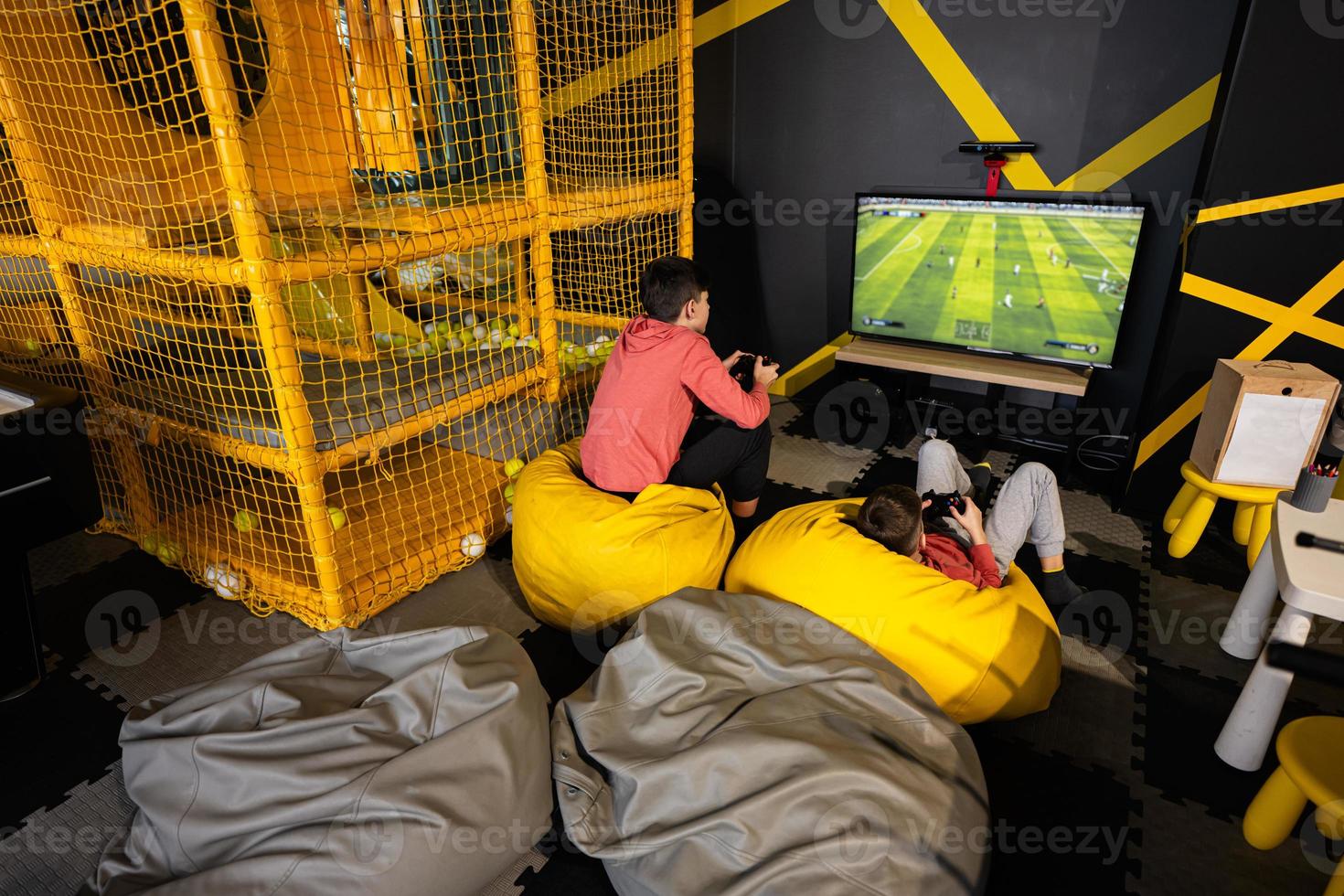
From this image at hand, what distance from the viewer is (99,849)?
1.86 meters

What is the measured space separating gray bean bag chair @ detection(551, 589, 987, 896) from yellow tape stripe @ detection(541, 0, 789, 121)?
268 centimetres

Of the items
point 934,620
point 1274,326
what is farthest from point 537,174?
point 1274,326

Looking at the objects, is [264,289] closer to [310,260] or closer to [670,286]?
[310,260]

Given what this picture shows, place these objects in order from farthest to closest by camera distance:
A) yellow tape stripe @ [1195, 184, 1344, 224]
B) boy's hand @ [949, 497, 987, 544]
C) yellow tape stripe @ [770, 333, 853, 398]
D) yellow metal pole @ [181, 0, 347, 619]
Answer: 1. yellow tape stripe @ [770, 333, 853, 398]
2. yellow tape stripe @ [1195, 184, 1344, 224]
3. boy's hand @ [949, 497, 987, 544]
4. yellow metal pole @ [181, 0, 347, 619]

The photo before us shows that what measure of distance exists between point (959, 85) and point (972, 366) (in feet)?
4.21

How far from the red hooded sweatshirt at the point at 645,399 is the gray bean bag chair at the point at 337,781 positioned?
81 cm

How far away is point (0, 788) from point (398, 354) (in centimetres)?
196

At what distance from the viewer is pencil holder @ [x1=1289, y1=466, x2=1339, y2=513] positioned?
183 centimetres

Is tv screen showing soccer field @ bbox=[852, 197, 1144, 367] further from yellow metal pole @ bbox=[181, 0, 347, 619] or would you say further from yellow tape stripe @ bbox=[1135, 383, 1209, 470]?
yellow metal pole @ bbox=[181, 0, 347, 619]

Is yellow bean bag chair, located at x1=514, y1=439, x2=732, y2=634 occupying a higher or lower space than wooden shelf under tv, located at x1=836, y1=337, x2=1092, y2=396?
lower

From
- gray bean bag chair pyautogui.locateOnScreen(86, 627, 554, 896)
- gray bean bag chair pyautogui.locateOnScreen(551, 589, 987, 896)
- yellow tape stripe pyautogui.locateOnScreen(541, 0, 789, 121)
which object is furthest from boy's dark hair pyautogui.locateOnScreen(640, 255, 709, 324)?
yellow tape stripe pyautogui.locateOnScreen(541, 0, 789, 121)

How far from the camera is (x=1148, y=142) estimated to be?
3.24m

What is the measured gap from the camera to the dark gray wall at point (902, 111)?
318 cm

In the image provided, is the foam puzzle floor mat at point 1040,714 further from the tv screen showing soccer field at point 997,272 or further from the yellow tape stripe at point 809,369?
the yellow tape stripe at point 809,369
